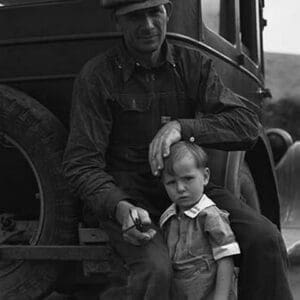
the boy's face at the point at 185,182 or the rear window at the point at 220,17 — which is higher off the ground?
the rear window at the point at 220,17

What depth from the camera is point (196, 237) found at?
2791mm

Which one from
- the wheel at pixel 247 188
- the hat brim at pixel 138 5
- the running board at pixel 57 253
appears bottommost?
the wheel at pixel 247 188

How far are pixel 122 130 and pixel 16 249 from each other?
709mm

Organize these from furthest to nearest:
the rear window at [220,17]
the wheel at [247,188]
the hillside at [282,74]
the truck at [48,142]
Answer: the hillside at [282,74] < the wheel at [247,188] < the rear window at [220,17] < the truck at [48,142]

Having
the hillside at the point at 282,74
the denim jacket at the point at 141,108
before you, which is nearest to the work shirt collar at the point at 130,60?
the denim jacket at the point at 141,108

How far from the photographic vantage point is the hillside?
63.9ft

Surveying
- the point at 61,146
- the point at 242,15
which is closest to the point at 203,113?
the point at 61,146

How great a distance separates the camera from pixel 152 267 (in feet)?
8.81

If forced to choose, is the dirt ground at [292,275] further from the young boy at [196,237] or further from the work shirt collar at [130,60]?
the work shirt collar at [130,60]

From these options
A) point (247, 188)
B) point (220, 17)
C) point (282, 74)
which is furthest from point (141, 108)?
point (282, 74)

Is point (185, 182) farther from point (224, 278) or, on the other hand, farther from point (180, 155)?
point (224, 278)

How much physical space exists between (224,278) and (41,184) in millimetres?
995

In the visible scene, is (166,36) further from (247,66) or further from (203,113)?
(247,66)

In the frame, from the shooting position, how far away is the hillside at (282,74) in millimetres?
19484
